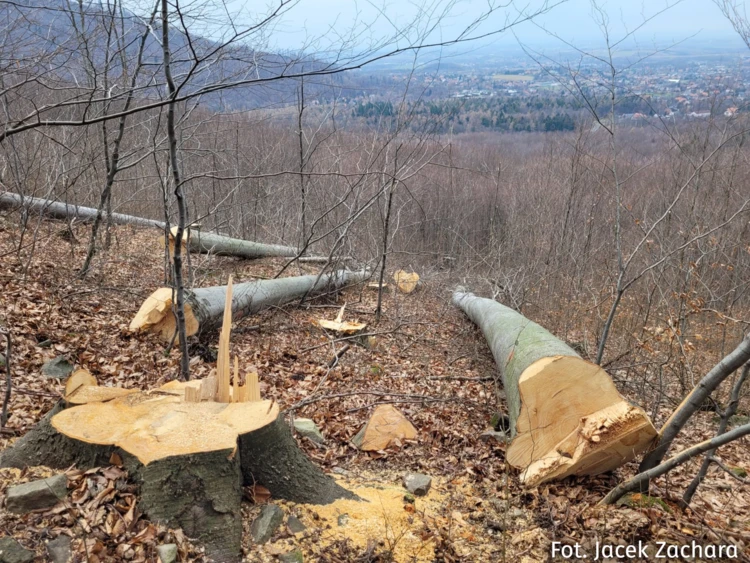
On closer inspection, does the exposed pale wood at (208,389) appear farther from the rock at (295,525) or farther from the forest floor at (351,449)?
the rock at (295,525)

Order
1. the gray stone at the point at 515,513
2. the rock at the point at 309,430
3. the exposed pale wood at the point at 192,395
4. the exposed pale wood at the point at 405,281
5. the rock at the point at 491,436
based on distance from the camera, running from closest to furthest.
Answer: the exposed pale wood at the point at 192,395 < the gray stone at the point at 515,513 < the rock at the point at 309,430 < the rock at the point at 491,436 < the exposed pale wood at the point at 405,281

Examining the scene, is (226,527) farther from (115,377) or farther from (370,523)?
(115,377)

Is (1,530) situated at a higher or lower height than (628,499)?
higher

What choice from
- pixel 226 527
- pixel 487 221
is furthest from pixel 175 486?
pixel 487 221

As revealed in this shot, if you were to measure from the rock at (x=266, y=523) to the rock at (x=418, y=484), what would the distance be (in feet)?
3.02

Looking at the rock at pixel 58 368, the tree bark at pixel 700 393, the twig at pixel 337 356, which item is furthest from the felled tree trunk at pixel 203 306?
the tree bark at pixel 700 393

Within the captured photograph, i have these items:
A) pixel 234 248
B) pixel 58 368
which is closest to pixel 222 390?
pixel 58 368

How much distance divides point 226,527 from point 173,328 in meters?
3.65

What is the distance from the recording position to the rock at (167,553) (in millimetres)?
2102

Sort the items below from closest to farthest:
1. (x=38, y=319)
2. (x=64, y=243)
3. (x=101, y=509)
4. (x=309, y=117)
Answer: (x=101, y=509), (x=38, y=319), (x=64, y=243), (x=309, y=117)

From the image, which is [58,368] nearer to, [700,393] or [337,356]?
[337,356]

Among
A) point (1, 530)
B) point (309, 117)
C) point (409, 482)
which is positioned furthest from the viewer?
point (309, 117)

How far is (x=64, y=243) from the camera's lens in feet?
27.9

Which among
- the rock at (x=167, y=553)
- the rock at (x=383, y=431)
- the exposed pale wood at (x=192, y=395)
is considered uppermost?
the exposed pale wood at (x=192, y=395)
